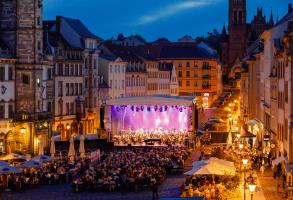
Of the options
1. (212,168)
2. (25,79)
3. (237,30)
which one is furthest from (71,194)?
(237,30)

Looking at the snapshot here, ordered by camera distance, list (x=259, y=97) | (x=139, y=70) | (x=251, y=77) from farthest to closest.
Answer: (x=139, y=70) → (x=251, y=77) → (x=259, y=97)

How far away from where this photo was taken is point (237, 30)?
488 ft

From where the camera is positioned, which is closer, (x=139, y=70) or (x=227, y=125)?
(x=227, y=125)

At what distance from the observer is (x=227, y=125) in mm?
95500

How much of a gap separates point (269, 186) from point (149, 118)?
42940 millimetres

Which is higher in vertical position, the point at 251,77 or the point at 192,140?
the point at 251,77

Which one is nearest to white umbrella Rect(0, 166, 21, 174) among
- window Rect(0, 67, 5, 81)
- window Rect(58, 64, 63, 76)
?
window Rect(0, 67, 5, 81)

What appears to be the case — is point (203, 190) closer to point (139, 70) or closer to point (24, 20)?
point (24, 20)

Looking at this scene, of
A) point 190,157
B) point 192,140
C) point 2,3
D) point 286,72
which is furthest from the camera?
point 192,140

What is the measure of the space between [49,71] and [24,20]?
10400 millimetres

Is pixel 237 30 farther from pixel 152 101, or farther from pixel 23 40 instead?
pixel 23 40

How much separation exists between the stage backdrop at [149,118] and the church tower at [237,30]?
62154mm

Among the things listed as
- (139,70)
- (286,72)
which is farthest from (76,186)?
(139,70)

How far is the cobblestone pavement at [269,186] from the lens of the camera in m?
40.2
